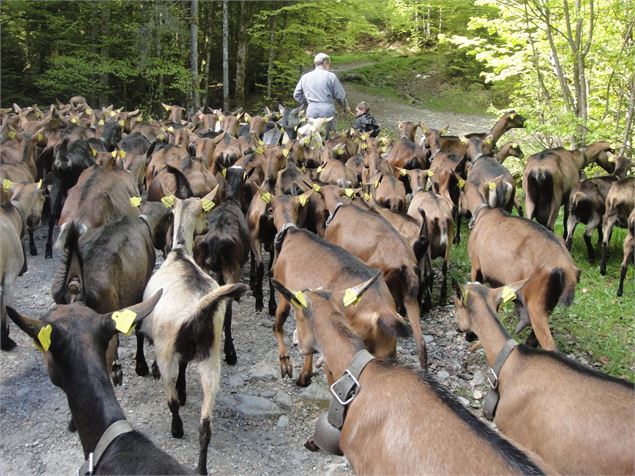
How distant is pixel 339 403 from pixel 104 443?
4.76 ft

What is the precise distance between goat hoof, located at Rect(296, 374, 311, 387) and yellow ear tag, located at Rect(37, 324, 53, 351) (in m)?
2.95

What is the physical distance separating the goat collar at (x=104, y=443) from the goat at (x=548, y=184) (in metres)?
8.10

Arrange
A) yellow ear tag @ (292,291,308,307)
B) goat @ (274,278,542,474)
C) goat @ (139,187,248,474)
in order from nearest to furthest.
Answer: goat @ (274,278,542,474) < yellow ear tag @ (292,291,308,307) < goat @ (139,187,248,474)

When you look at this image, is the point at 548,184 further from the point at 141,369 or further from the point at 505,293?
the point at 141,369

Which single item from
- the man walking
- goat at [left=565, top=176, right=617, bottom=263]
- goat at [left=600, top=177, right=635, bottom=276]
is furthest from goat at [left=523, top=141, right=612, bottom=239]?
the man walking

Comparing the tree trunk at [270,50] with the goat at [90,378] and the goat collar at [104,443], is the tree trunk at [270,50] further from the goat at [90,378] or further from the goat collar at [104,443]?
the goat collar at [104,443]

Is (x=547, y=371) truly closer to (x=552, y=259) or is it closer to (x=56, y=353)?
(x=552, y=259)

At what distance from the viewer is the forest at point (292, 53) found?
37.4 ft

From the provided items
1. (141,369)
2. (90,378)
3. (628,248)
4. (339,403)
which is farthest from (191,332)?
(628,248)

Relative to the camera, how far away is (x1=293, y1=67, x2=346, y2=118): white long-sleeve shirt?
13.5m

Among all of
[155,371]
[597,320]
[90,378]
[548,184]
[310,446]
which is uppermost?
[548,184]

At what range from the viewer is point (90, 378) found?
3.51 m

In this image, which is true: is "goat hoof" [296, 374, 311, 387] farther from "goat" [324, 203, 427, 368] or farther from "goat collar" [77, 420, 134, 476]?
"goat collar" [77, 420, 134, 476]

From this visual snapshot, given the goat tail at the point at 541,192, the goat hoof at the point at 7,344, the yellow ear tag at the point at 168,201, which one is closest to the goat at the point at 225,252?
the yellow ear tag at the point at 168,201
